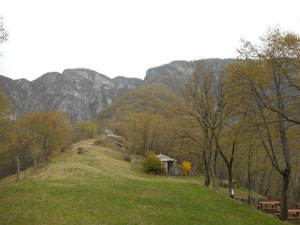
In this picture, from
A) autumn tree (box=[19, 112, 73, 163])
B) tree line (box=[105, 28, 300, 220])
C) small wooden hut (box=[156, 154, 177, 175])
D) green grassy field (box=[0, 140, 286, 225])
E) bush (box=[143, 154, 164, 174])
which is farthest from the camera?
small wooden hut (box=[156, 154, 177, 175])

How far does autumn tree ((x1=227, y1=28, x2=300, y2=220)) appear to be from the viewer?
11.3 m

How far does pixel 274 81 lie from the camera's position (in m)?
13.2

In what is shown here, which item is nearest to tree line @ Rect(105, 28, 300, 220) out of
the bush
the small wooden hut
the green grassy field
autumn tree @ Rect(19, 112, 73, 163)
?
the green grassy field

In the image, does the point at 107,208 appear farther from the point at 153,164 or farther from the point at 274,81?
the point at 153,164

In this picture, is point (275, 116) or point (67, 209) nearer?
point (67, 209)

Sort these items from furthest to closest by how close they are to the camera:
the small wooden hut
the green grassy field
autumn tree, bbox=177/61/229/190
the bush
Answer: the small wooden hut
the bush
autumn tree, bbox=177/61/229/190
the green grassy field

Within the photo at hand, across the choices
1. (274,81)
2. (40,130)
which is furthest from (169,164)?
(274,81)

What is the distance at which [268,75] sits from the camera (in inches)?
494

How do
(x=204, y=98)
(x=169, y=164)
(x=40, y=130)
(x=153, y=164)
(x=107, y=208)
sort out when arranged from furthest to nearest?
(x=169, y=164)
(x=153, y=164)
(x=40, y=130)
(x=204, y=98)
(x=107, y=208)

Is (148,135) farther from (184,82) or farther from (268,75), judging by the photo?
(268,75)

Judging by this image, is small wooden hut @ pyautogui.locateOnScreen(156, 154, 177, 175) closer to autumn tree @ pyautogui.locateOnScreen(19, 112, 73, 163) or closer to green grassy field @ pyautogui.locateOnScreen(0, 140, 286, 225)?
autumn tree @ pyautogui.locateOnScreen(19, 112, 73, 163)

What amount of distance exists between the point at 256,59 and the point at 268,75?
1551 mm

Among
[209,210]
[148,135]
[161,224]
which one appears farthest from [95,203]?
[148,135]

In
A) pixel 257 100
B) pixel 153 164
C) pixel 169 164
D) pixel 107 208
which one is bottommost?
pixel 107 208
